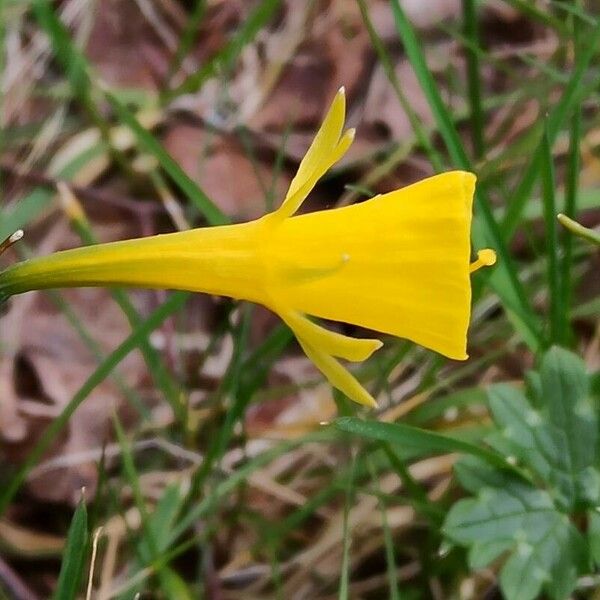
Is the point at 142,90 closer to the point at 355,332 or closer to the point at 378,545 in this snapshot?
the point at 355,332

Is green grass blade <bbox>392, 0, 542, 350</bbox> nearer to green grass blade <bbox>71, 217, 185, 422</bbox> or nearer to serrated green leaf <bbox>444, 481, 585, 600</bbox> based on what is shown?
serrated green leaf <bbox>444, 481, 585, 600</bbox>

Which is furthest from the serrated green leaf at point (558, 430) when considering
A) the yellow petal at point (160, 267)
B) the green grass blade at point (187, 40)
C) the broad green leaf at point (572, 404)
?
the green grass blade at point (187, 40)

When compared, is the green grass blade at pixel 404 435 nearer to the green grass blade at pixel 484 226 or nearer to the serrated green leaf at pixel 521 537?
the serrated green leaf at pixel 521 537

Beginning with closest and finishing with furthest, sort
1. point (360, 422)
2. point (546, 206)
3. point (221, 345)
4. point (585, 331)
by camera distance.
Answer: point (360, 422)
point (546, 206)
point (585, 331)
point (221, 345)

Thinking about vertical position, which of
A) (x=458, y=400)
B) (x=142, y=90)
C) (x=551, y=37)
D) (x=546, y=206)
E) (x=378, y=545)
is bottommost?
(x=378, y=545)

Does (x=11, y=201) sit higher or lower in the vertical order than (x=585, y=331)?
higher

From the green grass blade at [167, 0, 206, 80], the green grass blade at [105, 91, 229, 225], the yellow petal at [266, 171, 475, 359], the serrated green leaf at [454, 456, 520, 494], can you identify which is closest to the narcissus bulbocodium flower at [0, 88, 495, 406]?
the yellow petal at [266, 171, 475, 359]

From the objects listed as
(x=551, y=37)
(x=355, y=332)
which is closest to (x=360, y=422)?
(x=355, y=332)
